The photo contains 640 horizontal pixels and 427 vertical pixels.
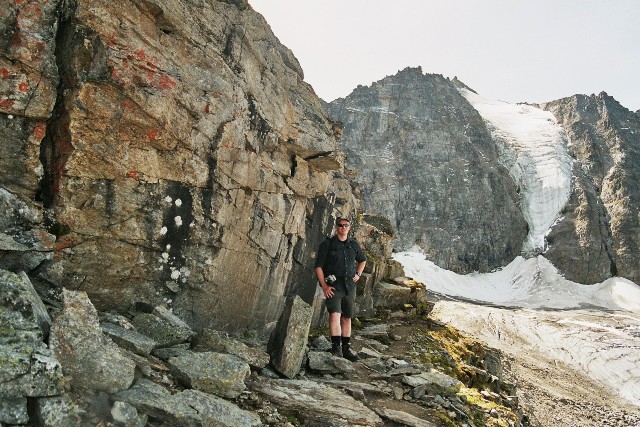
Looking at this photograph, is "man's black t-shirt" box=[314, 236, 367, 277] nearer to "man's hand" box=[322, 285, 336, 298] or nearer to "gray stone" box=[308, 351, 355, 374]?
"man's hand" box=[322, 285, 336, 298]

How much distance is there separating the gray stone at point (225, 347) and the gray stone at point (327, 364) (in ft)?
5.54

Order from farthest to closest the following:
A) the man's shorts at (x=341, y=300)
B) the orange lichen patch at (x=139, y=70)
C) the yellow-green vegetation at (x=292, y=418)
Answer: the man's shorts at (x=341, y=300) → the orange lichen patch at (x=139, y=70) → the yellow-green vegetation at (x=292, y=418)

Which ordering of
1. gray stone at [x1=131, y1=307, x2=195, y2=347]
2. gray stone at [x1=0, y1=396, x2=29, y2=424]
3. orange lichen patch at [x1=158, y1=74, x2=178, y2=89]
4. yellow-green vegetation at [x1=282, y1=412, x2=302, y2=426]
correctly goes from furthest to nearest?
orange lichen patch at [x1=158, y1=74, x2=178, y2=89], gray stone at [x1=131, y1=307, x2=195, y2=347], yellow-green vegetation at [x1=282, y1=412, x2=302, y2=426], gray stone at [x1=0, y1=396, x2=29, y2=424]

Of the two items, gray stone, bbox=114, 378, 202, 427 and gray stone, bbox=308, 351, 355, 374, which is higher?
gray stone, bbox=114, 378, 202, 427

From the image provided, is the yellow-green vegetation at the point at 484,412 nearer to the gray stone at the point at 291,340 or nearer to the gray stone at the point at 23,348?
the gray stone at the point at 291,340

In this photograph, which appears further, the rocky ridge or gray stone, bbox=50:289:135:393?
gray stone, bbox=50:289:135:393

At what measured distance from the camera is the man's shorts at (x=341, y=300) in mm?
11414

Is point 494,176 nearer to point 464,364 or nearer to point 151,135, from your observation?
point 464,364

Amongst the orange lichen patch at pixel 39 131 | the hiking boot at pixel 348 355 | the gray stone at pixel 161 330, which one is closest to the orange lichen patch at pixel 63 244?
the orange lichen patch at pixel 39 131

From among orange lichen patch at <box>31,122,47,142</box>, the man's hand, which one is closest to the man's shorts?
the man's hand

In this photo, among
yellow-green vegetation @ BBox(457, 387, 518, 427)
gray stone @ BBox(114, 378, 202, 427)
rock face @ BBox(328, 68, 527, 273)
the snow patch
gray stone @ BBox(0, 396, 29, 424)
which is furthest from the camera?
the snow patch

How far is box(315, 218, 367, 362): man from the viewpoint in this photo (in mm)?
11453

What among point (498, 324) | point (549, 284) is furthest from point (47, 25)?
point (549, 284)

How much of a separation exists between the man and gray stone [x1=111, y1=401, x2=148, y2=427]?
20.6 ft
